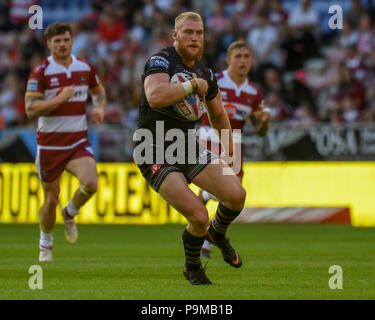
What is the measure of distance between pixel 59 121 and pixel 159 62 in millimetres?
3419

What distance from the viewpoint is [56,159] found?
1169cm

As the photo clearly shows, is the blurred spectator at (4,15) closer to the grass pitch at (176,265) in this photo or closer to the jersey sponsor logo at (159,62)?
the grass pitch at (176,265)

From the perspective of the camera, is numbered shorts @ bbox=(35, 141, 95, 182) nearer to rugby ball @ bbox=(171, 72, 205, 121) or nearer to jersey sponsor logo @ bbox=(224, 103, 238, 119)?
jersey sponsor logo @ bbox=(224, 103, 238, 119)

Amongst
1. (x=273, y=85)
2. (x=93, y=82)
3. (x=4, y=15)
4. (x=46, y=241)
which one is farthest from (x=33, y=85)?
(x=4, y=15)

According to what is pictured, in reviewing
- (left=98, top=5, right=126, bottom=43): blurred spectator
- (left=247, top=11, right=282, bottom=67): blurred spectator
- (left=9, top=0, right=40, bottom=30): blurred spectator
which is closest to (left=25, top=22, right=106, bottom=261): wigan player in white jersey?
(left=247, top=11, right=282, bottom=67): blurred spectator

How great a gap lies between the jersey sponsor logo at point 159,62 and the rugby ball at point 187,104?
0.14 metres

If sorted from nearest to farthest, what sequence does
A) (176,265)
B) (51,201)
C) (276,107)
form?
(176,265) < (51,201) < (276,107)

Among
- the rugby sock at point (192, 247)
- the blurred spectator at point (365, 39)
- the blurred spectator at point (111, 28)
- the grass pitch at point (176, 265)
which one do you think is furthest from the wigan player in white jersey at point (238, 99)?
the blurred spectator at point (111, 28)

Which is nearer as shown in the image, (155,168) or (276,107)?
(155,168)

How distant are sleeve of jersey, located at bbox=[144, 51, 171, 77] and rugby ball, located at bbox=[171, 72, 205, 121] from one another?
0.46 feet

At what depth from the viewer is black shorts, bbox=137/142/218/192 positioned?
28.7 ft

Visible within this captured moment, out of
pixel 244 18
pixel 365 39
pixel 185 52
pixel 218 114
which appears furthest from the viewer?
pixel 244 18

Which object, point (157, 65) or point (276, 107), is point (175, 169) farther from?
point (276, 107)
